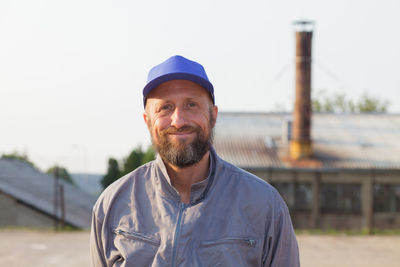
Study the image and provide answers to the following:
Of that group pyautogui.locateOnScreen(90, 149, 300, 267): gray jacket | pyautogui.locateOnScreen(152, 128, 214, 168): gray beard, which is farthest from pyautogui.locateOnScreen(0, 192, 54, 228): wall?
pyautogui.locateOnScreen(152, 128, 214, 168): gray beard

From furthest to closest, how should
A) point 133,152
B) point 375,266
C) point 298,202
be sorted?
point 133,152
point 298,202
point 375,266

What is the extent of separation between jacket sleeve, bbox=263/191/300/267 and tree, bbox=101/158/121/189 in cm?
1964

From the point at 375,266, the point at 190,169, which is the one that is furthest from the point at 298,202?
the point at 190,169

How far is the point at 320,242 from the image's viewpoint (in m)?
12.2

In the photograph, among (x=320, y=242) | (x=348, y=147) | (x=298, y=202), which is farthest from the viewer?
(x=348, y=147)

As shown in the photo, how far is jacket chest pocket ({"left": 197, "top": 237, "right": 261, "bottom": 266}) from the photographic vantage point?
2076 mm

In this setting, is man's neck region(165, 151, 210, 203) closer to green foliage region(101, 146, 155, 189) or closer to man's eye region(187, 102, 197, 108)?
man's eye region(187, 102, 197, 108)

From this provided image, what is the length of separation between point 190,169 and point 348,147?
21415 mm

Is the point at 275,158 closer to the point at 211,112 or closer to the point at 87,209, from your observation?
the point at 87,209

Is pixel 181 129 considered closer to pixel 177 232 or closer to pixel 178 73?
pixel 178 73

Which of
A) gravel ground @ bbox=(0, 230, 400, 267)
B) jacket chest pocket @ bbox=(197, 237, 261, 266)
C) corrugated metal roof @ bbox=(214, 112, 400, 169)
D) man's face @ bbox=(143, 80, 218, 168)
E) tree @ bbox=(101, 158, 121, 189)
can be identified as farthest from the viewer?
tree @ bbox=(101, 158, 121, 189)

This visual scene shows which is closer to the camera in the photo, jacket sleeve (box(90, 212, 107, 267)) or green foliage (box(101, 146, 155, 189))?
jacket sleeve (box(90, 212, 107, 267))

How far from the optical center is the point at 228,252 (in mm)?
2084

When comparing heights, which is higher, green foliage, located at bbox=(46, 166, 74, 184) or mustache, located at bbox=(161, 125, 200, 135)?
mustache, located at bbox=(161, 125, 200, 135)
